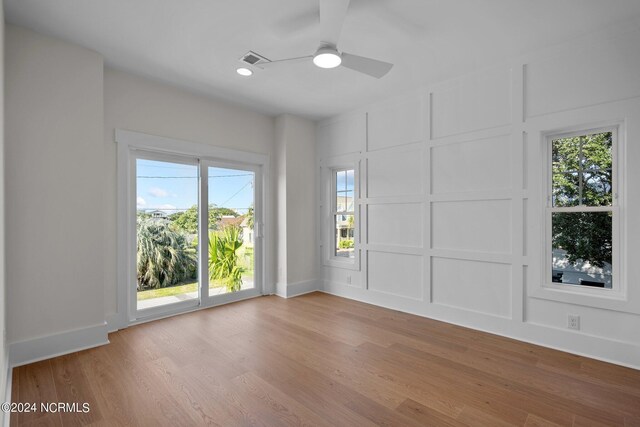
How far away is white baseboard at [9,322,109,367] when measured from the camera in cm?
261

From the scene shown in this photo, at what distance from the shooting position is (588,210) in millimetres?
2859

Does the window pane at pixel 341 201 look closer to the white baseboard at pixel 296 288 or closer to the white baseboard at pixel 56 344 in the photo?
the white baseboard at pixel 296 288

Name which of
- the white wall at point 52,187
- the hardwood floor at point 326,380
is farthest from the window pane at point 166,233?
the white wall at point 52,187

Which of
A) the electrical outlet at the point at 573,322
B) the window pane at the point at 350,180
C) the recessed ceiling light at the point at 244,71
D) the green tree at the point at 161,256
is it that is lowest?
the electrical outlet at the point at 573,322

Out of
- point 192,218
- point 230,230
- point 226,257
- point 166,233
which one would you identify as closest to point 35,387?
point 166,233

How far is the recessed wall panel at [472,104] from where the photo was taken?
3.26m

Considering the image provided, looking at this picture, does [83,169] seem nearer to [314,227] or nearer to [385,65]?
[385,65]

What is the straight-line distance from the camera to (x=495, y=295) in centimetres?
333

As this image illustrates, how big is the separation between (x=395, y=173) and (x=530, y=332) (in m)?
2.25

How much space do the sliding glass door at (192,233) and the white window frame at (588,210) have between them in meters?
3.56

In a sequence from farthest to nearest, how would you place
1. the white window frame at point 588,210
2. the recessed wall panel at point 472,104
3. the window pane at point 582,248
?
the recessed wall panel at point 472,104 → the window pane at point 582,248 → the white window frame at point 588,210

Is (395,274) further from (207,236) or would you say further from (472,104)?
(207,236)

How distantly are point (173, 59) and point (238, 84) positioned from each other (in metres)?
0.76

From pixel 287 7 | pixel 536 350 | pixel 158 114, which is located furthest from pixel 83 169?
pixel 536 350
